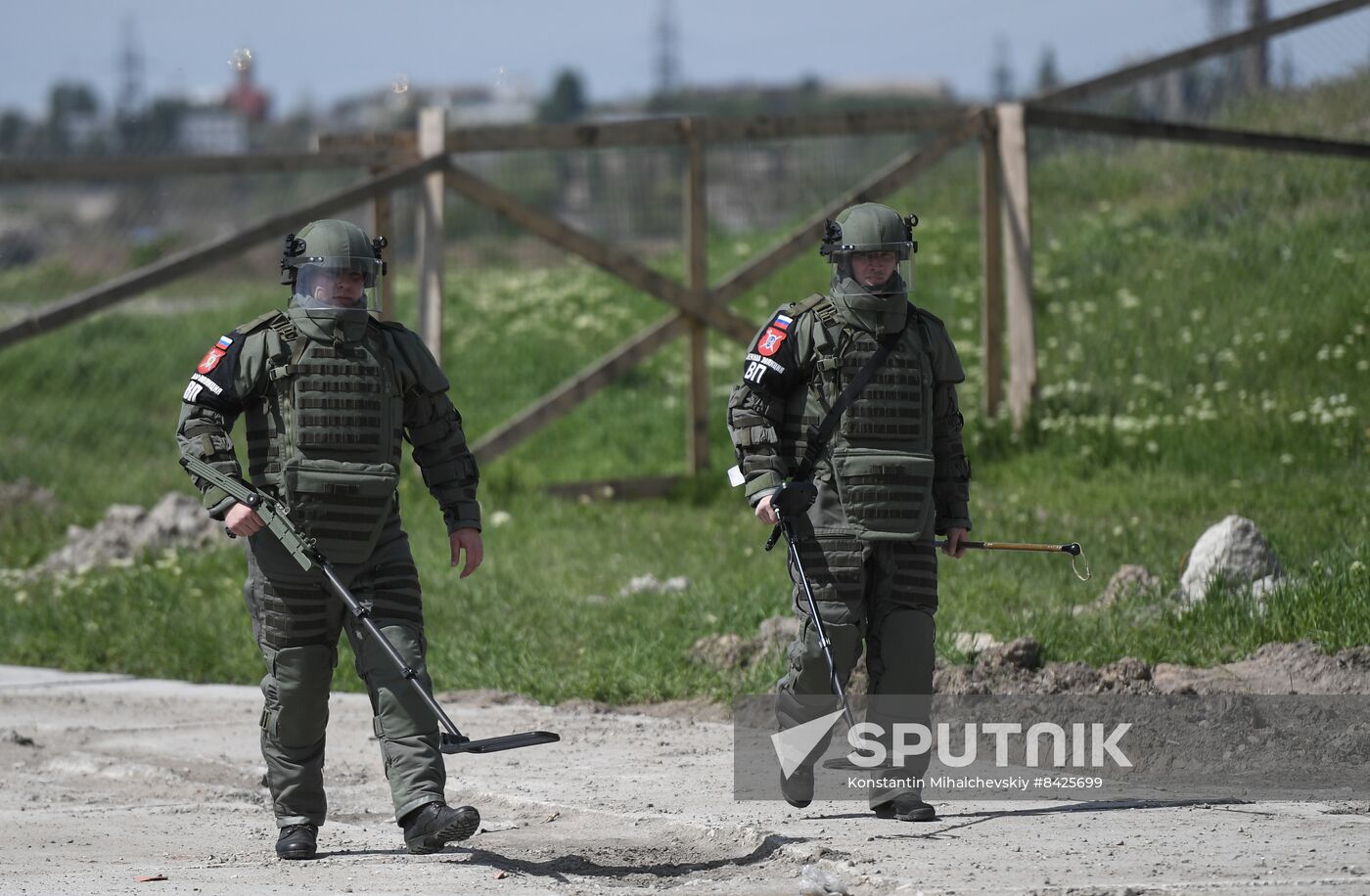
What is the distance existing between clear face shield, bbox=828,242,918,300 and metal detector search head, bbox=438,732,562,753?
156 cm

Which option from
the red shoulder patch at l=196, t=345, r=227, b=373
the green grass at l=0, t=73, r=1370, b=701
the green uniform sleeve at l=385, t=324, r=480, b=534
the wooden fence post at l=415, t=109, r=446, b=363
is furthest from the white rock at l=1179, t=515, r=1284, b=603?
the wooden fence post at l=415, t=109, r=446, b=363

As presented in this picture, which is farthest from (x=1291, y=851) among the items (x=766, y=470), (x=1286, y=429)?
(x=1286, y=429)

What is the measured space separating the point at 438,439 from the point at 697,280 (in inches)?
242

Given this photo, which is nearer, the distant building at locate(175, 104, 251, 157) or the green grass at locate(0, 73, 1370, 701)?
the green grass at locate(0, 73, 1370, 701)

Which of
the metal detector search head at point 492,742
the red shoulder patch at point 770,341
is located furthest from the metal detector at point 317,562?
the red shoulder patch at point 770,341

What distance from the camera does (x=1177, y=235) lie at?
12.8 metres

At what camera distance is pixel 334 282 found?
534cm

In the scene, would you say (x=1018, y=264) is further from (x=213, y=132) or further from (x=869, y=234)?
(x=213, y=132)

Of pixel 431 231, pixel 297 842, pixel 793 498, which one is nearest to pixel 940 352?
pixel 793 498

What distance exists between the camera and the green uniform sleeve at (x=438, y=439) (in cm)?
546

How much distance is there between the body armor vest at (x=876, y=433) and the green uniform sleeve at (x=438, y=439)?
3.22ft

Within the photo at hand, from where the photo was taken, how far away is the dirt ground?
4711 mm

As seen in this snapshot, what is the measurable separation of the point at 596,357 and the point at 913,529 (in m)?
8.14

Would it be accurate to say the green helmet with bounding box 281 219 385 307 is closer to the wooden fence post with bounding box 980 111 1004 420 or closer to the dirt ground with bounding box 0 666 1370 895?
the dirt ground with bounding box 0 666 1370 895
